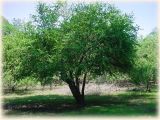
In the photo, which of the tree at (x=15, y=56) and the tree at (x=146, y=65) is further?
the tree at (x=146, y=65)

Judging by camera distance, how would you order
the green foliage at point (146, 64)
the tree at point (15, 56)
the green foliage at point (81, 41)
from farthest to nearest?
the green foliage at point (146, 64), the tree at point (15, 56), the green foliage at point (81, 41)

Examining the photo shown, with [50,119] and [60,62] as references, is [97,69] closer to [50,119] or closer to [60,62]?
[60,62]

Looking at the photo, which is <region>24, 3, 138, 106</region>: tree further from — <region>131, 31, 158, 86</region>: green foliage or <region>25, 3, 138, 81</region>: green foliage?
<region>131, 31, 158, 86</region>: green foliage

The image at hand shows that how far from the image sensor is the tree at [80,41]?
2833 centimetres

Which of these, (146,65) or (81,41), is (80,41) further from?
(146,65)

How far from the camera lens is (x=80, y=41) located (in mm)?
28609

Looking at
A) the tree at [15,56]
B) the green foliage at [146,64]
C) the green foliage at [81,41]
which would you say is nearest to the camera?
the green foliage at [81,41]

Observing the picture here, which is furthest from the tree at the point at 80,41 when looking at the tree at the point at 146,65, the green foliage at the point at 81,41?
the tree at the point at 146,65

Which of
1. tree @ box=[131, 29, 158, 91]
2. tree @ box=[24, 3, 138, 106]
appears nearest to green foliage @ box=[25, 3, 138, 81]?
tree @ box=[24, 3, 138, 106]

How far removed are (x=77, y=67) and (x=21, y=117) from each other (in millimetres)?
6389

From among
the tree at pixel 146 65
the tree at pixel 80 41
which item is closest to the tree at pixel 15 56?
the tree at pixel 80 41

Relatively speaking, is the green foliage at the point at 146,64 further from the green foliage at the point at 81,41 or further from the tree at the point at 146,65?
the green foliage at the point at 81,41

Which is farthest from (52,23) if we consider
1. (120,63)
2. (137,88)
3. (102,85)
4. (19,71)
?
(102,85)

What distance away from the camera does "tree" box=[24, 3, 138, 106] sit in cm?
2833
